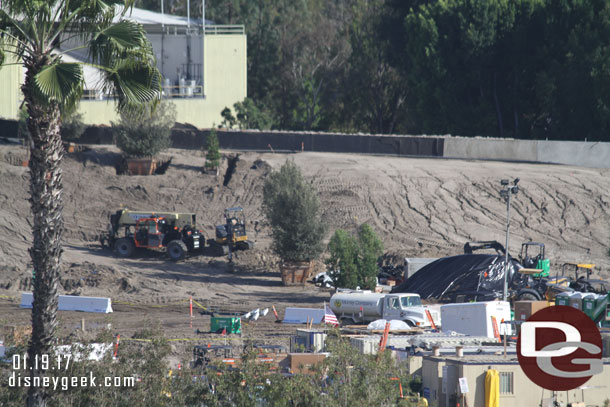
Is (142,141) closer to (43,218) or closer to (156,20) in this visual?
(156,20)

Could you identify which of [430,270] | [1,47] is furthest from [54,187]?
[430,270]

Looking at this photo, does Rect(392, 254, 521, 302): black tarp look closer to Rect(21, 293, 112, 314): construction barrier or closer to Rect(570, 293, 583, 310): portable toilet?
Rect(570, 293, 583, 310): portable toilet

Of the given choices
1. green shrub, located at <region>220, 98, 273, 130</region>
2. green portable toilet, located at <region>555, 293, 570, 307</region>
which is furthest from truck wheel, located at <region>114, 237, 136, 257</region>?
green shrub, located at <region>220, 98, 273, 130</region>

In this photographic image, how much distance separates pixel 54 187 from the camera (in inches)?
481

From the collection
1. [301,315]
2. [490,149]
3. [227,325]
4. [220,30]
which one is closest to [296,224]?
[301,315]

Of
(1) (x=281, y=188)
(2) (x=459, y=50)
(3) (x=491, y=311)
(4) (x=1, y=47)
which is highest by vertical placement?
(2) (x=459, y=50)

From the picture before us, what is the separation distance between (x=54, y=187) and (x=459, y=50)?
2145 inches

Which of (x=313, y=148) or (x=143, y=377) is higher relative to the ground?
(x=313, y=148)

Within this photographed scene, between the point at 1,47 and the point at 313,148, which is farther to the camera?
the point at 313,148

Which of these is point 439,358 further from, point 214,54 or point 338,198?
point 214,54

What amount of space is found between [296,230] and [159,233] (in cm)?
715

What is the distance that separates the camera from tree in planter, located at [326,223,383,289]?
118 ft

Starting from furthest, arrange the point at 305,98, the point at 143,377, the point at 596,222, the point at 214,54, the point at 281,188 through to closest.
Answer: the point at 305,98 → the point at 214,54 → the point at 596,222 → the point at 281,188 → the point at 143,377

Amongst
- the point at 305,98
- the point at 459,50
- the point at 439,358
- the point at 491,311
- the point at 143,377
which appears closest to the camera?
the point at 143,377
